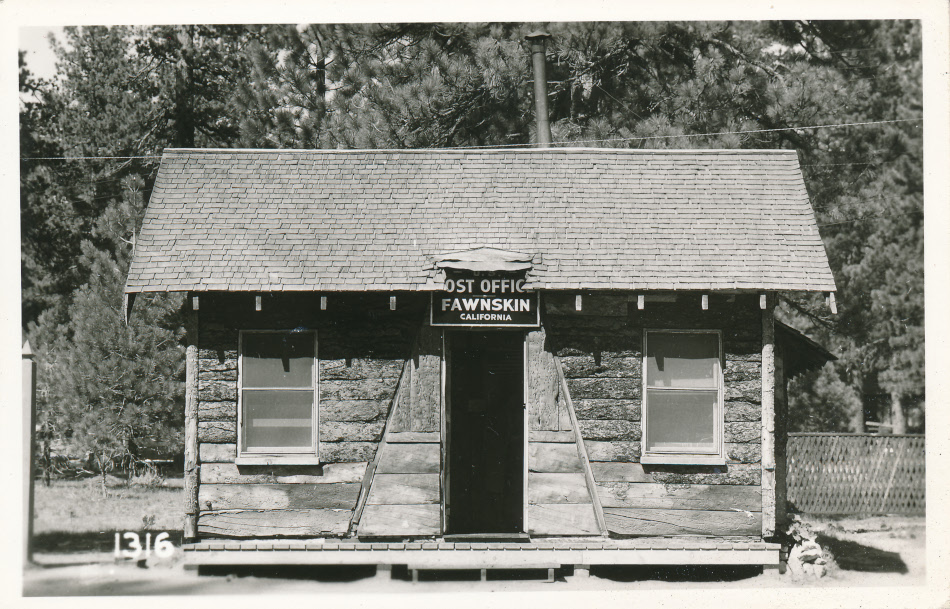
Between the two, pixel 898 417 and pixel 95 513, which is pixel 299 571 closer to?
pixel 95 513

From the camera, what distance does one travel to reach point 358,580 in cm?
1125

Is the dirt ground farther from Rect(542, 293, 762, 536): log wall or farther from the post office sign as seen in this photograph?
the post office sign

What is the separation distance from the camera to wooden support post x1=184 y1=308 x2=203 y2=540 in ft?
37.6

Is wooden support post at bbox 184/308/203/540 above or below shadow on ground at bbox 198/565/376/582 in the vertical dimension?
above

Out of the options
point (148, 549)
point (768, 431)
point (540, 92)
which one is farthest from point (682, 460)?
point (540, 92)

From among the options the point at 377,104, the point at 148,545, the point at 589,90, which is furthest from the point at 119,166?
the point at 148,545

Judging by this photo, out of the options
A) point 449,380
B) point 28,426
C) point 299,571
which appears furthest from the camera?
point 449,380

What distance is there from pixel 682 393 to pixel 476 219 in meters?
3.49

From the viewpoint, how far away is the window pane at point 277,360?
11.8m

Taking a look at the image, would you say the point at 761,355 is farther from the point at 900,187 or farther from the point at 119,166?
the point at 119,166

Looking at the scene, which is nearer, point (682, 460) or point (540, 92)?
point (682, 460)

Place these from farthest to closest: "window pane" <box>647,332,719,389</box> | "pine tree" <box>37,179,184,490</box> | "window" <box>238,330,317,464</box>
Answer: "pine tree" <box>37,179,184,490</box> < "window pane" <box>647,332,719,389</box> < "window" <box>238,330,317,464</box>

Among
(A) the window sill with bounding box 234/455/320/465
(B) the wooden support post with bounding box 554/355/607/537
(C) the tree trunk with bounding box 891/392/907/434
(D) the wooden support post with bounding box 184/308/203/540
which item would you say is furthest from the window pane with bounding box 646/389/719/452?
(C) the tree trunk with bounding box 891/392/907/434

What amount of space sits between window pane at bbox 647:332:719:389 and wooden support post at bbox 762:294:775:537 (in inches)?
23.4
